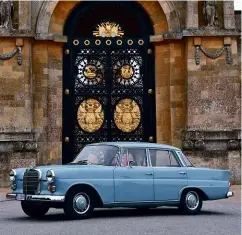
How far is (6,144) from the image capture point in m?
23.7

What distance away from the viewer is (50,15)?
25219mm

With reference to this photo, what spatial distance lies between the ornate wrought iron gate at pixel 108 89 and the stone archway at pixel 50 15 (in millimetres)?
1178

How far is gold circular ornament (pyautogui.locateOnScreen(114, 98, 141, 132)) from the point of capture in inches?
1016

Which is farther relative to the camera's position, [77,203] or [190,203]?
[190,203]

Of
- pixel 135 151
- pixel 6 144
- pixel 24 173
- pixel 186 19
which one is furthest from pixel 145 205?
pixel 186 19

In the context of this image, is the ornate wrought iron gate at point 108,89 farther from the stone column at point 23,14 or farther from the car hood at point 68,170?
the car hood at point 68,170

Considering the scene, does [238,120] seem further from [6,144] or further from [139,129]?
[6,144]

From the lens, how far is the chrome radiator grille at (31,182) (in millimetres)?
13586

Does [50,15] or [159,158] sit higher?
[50,15]

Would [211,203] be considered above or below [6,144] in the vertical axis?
below

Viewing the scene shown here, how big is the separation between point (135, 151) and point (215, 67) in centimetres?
1076

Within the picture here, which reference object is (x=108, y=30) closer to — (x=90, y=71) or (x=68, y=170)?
(x=90, y=71)

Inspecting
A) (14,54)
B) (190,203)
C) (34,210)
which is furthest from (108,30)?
(34,210)

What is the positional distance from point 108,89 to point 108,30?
2.18 meters
